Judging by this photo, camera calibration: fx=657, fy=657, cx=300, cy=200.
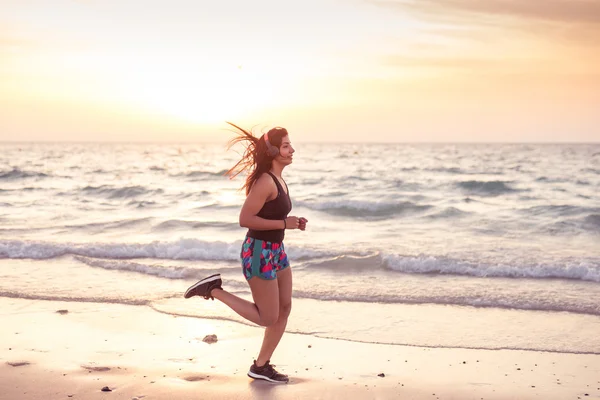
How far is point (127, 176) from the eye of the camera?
42469mm

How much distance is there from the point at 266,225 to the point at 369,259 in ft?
25.7

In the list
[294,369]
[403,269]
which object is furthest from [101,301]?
[403,269]

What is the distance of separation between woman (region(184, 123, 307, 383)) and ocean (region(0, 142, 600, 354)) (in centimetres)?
203

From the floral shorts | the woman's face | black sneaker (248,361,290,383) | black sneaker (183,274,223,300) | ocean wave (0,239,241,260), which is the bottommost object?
ocean wave (0,239,241,260)

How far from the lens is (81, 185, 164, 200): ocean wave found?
29.9 metres

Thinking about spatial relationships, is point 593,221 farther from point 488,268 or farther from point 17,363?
point 17,363

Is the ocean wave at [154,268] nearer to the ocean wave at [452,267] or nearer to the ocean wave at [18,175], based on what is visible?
the ocean wave at [452,267]

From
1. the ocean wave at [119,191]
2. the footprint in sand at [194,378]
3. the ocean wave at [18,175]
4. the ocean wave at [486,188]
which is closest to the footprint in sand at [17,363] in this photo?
the footprint in sand at [194,378]

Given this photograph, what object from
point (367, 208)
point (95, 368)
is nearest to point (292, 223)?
point (95, 368)

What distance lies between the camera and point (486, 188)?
101 feet

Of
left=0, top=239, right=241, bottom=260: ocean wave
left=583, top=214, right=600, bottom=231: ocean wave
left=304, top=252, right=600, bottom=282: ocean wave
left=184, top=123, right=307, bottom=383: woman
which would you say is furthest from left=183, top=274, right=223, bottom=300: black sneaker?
left=583, top=214, right=600, bottom=231: ocean wave

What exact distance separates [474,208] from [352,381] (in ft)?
63.3

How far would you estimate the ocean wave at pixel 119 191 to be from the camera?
29.9 m

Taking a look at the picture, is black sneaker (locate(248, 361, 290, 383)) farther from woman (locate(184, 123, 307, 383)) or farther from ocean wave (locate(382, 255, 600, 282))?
ocean wave (locate(382, 255, 600, 282))
